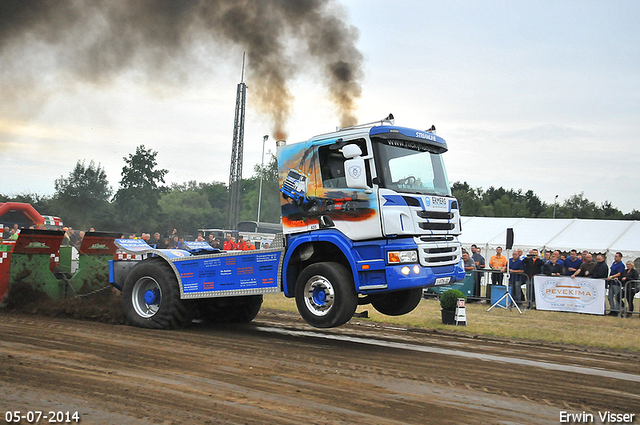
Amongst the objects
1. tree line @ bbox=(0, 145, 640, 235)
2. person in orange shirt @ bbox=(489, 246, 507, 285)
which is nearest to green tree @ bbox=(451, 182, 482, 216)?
tree line @ bbox=(0, 145, 640, 235)

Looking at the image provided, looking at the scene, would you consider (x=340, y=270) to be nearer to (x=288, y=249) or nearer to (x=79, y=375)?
(x=288, y=249)

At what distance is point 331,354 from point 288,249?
1.75 meters

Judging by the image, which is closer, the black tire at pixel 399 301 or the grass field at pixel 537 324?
the black tire at pixel 399 301

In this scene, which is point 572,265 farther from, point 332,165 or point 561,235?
point 332,165

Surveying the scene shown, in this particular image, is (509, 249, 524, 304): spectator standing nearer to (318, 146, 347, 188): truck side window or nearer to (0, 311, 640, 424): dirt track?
(0, 311, 640, 424): dirt track

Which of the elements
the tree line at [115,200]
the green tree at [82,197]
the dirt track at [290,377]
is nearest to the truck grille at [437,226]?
the dirt track at [290,377]

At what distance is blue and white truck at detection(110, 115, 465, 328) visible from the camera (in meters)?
7.81

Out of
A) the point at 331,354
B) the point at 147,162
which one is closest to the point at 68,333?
the point at 331,354

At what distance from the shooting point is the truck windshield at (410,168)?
7977 millimetres

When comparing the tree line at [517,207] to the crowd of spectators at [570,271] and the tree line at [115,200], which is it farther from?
the crowd of spectators at [570,271]

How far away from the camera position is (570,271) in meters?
16.7

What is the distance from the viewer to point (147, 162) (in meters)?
51.3

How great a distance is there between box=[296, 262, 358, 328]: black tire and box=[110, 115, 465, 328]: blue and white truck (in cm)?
1

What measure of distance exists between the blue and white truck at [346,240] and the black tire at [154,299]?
0.07 feet
